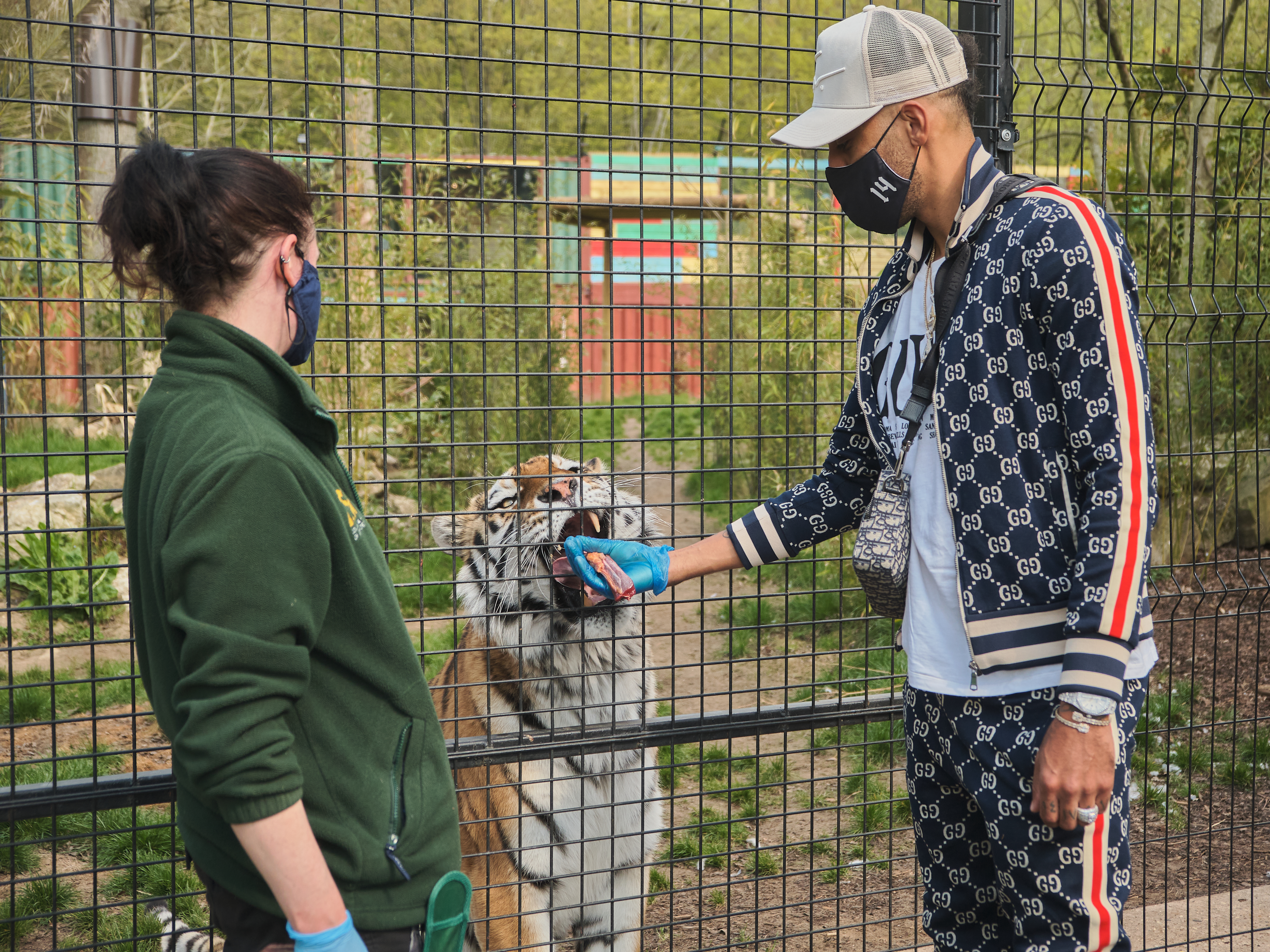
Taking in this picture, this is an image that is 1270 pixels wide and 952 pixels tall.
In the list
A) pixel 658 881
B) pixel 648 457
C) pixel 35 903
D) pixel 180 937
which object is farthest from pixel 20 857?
pixel 648 457

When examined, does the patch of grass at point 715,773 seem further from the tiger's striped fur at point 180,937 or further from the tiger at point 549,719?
the tiger's striped fur at point 180,937

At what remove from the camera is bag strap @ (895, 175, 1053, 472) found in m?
1.95

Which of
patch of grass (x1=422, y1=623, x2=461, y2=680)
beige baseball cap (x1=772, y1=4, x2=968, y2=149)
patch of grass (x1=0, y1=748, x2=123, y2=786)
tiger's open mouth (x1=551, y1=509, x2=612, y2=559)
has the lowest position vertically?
patch of grass (x1=0, y1=748, x2=123, y2=786)

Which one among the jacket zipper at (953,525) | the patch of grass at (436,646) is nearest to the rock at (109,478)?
the patch of grass at (436,646)

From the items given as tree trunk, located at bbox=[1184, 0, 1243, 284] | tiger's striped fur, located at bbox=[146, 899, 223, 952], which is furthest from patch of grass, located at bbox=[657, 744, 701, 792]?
tree trunk, located at bbox=[1184, 0, 1243, 284]

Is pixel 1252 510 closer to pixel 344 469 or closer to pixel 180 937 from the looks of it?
pixel 180 937

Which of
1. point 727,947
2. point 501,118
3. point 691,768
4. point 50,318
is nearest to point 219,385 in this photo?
point 727,947

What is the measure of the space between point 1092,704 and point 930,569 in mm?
396

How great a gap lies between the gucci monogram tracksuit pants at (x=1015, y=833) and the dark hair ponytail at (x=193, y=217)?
1.48 m

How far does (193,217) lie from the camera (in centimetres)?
151

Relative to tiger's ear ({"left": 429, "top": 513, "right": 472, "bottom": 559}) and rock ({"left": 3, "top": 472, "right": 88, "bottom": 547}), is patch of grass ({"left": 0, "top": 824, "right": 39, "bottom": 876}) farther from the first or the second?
rock ({"left": 3, "top": 472, "right": 88, "bottom": 547})

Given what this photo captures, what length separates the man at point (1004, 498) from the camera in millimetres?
1753

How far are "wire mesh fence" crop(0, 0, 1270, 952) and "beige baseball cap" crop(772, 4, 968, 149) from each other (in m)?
0.30

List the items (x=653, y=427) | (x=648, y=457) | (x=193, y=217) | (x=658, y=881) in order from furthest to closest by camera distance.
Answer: (x=653, y=427) < (x=648, y=457) < (x=658, y=881) < (x=193, y=217)
